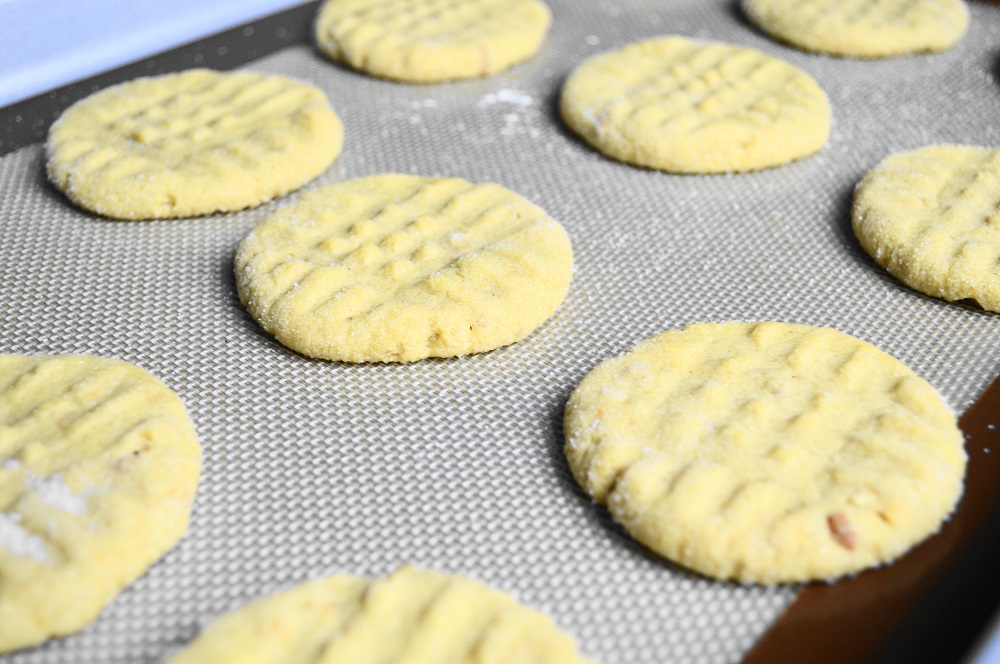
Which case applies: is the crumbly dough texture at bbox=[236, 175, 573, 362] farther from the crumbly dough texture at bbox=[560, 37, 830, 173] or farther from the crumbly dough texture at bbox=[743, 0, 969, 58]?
the crumbly dough texture at bbox=[743, 0, 969, 58]

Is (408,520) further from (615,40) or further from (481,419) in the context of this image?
(615,40)

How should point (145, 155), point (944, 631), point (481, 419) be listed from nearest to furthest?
point (944, 631), point (481, 419), point (145, 155)

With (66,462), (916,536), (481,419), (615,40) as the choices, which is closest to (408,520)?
(481,419)

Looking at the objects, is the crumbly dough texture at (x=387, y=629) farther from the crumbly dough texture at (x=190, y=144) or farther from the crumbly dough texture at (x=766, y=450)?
the crumbly dough texture at (x=190, y=144)

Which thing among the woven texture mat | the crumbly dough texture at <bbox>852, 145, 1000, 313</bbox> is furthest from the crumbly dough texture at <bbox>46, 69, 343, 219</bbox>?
the crumbly dough texture at <bbox>852, 145, 1000, 313</bbox>

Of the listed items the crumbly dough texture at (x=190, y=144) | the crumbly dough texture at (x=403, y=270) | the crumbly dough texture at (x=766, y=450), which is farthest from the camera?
the crumbly dough texture at (x=190, y=144)

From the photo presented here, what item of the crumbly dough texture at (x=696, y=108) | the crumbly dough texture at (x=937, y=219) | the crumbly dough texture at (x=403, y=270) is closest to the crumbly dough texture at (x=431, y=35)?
the crumbly dough texture at (x=696, y=108)

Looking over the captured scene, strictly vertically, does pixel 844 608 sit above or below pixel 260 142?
below
